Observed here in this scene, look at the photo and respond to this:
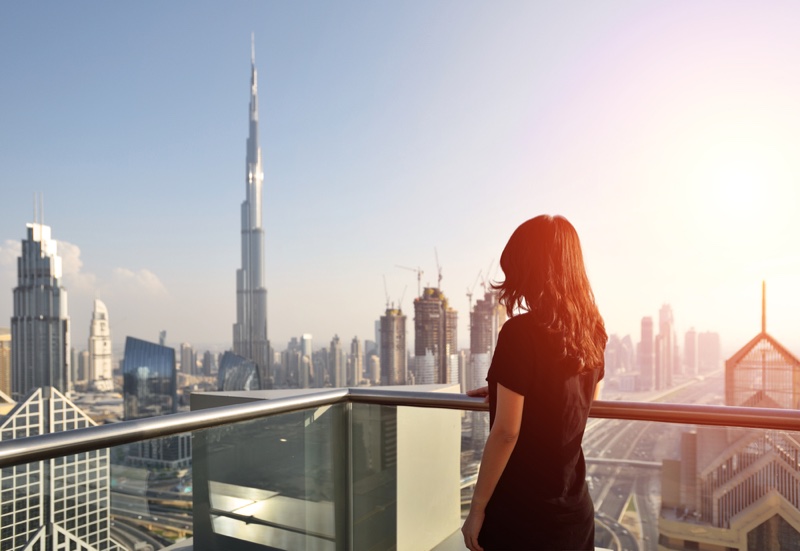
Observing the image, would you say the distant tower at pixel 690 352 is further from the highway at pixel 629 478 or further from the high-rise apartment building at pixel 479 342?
the highway at pixel 629 478

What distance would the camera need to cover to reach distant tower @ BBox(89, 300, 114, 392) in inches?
1580

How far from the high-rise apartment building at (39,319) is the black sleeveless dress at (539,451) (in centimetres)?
4139

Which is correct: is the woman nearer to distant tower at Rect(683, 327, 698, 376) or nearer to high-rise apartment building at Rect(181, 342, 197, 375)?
distant tower at Rect(683, 327, 698, 376)

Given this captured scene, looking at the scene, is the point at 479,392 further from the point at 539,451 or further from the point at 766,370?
the point at 766,370

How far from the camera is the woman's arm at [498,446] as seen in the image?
1408 millimetres

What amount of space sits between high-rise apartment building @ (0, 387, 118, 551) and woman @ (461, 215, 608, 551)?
1053 mm

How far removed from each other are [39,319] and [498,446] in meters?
48.8

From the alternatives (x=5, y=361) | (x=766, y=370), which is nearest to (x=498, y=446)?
(x=766, y=370)

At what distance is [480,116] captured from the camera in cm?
1424

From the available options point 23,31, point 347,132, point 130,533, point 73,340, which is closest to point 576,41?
point 130,533

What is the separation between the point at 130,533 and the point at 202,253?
46.4 meters

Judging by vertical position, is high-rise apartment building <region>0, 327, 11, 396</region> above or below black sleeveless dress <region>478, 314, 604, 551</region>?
below

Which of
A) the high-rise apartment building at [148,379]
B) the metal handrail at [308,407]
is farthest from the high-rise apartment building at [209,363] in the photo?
the metal handrail at [308,407]

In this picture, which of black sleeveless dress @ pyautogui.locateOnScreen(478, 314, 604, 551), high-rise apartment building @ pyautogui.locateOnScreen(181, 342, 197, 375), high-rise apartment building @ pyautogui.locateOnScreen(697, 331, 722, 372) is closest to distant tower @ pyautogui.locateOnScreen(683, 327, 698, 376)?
high-rise apartment building @ pyautogui.locateOnScreen(697, 331, 722, 372)
